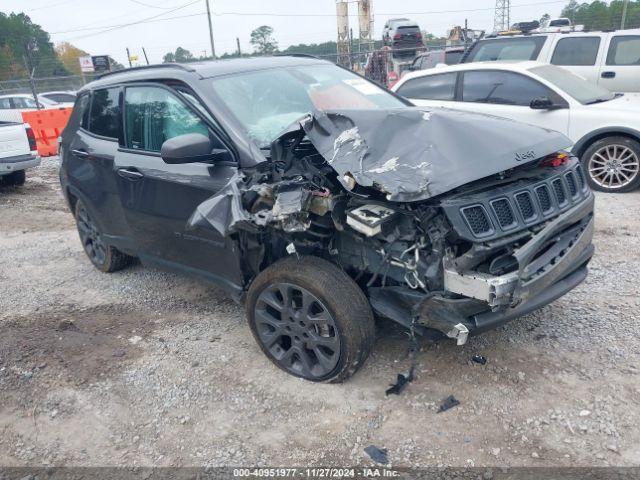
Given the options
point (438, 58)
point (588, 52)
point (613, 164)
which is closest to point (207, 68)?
point (613, 164)

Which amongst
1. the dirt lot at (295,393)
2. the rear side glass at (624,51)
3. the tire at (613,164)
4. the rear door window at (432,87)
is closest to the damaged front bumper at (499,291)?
the dirt lot at (295,393)

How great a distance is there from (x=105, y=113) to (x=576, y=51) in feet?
25.6

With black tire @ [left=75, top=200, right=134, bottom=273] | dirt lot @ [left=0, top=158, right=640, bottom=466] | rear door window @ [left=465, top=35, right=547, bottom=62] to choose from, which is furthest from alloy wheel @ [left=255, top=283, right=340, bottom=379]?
rear door window @ [left=465, top=35, right=547, bottom=62]

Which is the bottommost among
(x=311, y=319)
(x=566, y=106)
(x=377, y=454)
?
(x=377, y=454)

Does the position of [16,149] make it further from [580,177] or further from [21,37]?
[21,37]

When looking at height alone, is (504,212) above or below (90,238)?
above

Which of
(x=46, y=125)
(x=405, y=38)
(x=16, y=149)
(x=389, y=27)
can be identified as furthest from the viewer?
(x=389, y=27)

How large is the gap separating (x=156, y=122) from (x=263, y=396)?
2.14m

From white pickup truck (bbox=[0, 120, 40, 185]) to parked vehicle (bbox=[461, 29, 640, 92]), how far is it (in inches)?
292

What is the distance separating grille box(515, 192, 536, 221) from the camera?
2723 millimetres

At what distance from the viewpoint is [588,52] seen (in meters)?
9.02

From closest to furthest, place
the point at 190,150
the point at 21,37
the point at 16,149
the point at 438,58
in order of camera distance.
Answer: the point at 190,150
the point at 16,149
the point at 438,58
the point at 21,37

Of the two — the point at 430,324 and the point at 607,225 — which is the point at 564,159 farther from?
the point at 607,225

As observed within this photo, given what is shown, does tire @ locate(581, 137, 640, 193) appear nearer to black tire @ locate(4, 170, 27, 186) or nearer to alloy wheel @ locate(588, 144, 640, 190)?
alloy wheel @ locate(588, 144, 640, 190)
